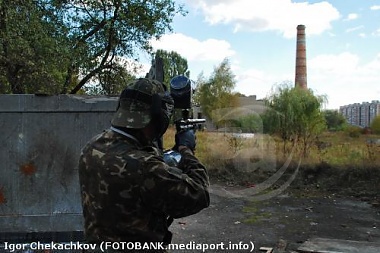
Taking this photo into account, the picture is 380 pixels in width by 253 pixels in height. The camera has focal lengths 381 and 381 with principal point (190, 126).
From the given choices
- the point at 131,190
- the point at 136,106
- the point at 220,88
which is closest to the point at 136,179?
the point at 131,190

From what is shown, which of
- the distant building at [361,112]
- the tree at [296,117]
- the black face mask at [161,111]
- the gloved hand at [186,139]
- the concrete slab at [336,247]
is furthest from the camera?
the distant building at [361,112]

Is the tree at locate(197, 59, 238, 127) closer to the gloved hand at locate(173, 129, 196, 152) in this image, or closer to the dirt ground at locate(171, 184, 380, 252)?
the dirt ground at locate(171, 184, 380, 252)

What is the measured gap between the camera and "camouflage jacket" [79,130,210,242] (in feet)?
→ 5.27

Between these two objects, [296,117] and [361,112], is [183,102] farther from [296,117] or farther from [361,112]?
[361,112]

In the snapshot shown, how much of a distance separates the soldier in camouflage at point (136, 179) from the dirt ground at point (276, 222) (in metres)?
→ 3.73

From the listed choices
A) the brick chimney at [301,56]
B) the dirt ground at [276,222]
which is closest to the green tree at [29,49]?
the dirt ground at [276,222]

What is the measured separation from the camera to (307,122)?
43.0 ft

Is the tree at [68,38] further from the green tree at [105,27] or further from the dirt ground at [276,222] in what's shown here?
the dirt ground at [276,222]

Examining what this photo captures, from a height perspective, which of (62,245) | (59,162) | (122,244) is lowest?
(62,245)

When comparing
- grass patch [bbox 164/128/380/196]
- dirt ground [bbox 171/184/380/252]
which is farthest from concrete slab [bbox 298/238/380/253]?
grass patch [bbox 164/128/380/196]

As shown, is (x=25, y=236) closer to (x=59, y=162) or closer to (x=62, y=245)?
(x=62, y=245)

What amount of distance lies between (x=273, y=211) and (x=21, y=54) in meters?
5.72

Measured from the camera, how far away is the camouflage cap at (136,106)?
170 cm

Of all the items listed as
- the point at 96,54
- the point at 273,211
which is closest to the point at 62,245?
the point at 273,211
